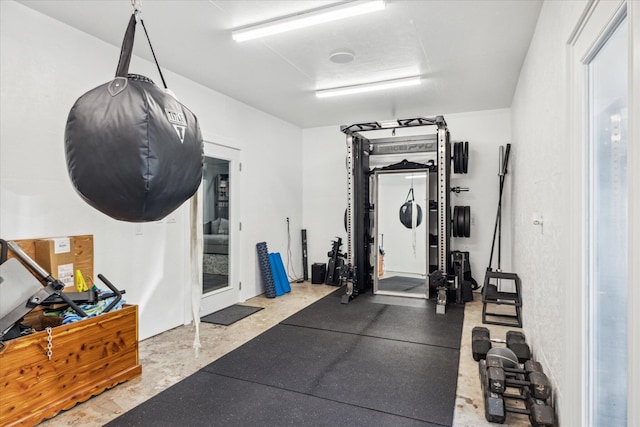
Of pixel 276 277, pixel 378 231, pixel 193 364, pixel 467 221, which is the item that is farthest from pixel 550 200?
pixel 276 277

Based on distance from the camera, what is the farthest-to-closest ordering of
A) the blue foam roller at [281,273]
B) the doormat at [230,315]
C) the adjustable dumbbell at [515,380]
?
the blue foam roller at [281,273] < the doormat at [230,315] < the adjustable dumbbell at [515,380]

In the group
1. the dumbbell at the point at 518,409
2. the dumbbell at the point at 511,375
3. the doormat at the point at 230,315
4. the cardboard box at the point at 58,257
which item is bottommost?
the doormat at the point at 230,315

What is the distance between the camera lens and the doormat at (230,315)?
4250 millimetres

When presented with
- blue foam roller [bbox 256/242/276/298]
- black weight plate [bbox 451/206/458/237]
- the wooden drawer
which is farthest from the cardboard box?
black weight plate [bbox 451/206/458/237]

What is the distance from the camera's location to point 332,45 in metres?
3.36

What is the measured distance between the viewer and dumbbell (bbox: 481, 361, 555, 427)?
81.4 inches

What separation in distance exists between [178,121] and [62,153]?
230 centimetres

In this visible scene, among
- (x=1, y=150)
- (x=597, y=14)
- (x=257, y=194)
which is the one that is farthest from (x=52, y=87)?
(x=597, y=14)

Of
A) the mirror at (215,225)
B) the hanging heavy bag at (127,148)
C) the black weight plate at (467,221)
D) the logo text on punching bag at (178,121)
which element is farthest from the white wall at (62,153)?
the black weight plate at (467,221)

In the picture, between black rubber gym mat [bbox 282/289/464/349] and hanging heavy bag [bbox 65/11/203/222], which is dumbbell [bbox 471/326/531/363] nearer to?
black rubber gym mat [bbox 282/289/464/349]

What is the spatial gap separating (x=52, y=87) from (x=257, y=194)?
301 cm

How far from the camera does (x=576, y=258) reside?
188cm

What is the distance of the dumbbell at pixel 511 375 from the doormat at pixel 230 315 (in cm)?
278

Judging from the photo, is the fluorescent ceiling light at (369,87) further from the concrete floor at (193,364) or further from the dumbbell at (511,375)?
the dumbbell at (511,375)
